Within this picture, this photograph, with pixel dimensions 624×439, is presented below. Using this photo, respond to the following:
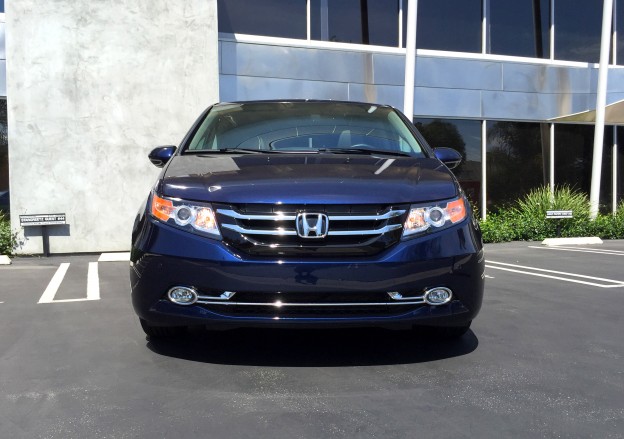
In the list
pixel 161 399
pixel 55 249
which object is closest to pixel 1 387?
pixel 161 399

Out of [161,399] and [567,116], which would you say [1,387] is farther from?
[567,116]

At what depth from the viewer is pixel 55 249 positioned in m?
10.1

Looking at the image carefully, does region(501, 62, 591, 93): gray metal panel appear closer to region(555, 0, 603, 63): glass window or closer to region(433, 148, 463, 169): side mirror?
region(555, 0, 603, 63): glass window

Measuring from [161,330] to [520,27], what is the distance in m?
13.3

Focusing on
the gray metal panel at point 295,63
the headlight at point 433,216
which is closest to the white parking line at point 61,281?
the headlight at point 433,216

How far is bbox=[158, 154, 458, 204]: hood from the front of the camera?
3.33 meters

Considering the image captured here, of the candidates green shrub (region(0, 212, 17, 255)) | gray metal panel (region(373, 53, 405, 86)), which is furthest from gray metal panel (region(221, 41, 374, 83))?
green shrub (region(0, 212, 17, 255))

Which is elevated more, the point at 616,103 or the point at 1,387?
the point at 616,103

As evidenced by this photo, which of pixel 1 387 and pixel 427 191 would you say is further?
pixel 427 191

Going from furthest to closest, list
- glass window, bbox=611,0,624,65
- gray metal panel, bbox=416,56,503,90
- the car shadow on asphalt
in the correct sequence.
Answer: glass window, bbox=611,0,624,65
gray metal panel, bbox=416,56,503,90
the car shadow on asphalt

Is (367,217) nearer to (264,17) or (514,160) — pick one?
(264,17)

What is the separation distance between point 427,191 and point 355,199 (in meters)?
0.45

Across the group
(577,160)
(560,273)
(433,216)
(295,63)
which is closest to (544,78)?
(577,160)

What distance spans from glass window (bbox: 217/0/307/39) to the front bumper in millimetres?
9324
